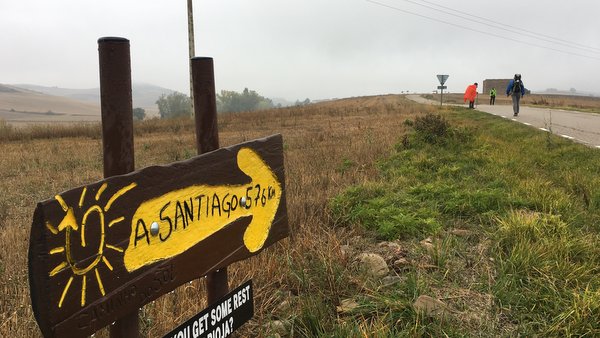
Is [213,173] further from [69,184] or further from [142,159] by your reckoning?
[142,159]

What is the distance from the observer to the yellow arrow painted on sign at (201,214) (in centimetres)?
144

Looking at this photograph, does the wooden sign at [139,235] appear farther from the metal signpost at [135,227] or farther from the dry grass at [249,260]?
the dry grass at [249,260]

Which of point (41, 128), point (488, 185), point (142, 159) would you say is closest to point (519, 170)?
point (488, 185)

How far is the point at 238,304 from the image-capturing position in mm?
1993

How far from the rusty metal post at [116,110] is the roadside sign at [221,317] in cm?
24

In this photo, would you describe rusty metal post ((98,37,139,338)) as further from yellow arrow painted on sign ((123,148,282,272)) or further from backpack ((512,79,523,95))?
backpack ((512,79,523,95))

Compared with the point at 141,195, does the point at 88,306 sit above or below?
below

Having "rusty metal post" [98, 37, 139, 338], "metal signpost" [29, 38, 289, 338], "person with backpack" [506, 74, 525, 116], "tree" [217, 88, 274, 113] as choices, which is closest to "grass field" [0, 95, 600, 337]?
"metal signpost" [29, 38, 289, 338]

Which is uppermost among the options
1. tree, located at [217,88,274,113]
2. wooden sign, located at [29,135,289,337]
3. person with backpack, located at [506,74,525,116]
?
tree, located at [217,88,274,113]

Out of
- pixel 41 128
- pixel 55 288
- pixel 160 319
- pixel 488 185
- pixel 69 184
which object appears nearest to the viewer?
pixel 55 288

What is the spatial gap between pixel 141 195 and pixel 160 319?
162cm

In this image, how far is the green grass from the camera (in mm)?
2521

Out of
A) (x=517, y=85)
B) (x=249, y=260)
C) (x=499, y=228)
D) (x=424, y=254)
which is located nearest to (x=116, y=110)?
(x=249, y=260)

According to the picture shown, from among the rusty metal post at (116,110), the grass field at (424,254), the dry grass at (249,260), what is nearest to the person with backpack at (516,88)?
the dry grass at (249,260)
